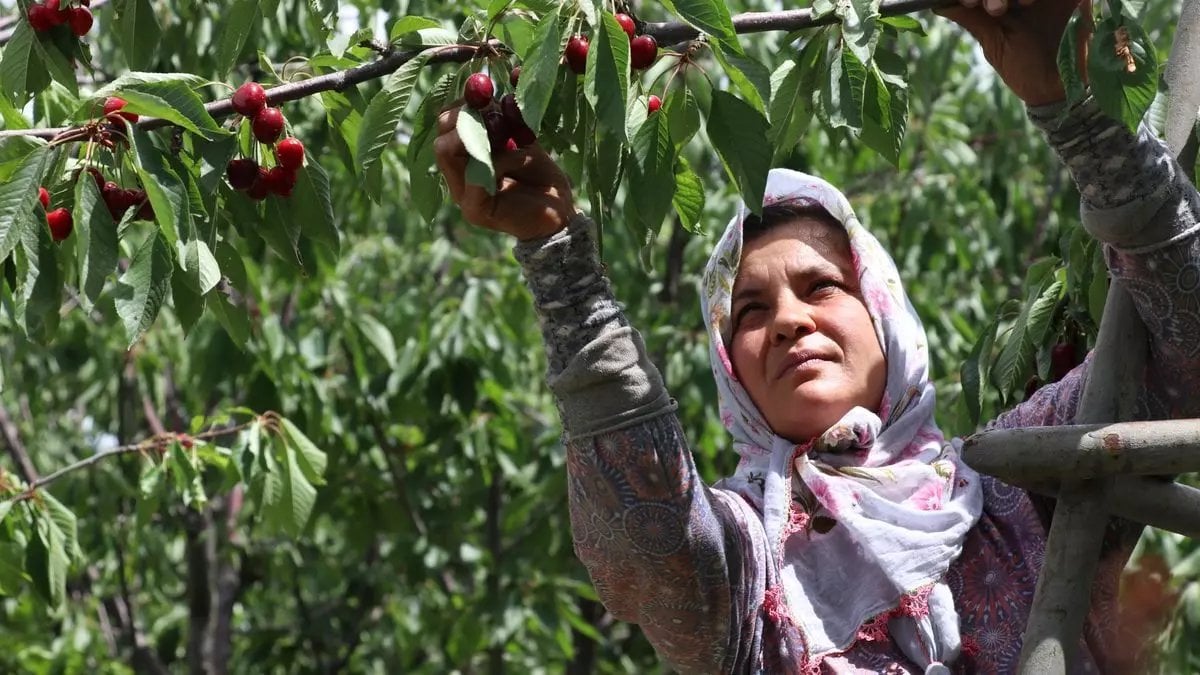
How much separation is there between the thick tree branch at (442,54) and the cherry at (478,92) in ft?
0.28

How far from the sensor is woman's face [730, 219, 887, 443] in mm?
2299

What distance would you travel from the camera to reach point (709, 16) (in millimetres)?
1929

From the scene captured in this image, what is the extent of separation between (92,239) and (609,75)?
25.1 inches

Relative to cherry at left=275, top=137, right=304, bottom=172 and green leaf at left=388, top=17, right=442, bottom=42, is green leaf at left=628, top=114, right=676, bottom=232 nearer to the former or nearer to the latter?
green leaf at left=388, top=17, right=442, bottom=42

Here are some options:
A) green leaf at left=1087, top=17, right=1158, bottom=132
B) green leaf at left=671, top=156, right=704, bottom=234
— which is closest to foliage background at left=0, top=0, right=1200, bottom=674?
green leaf at left=671, top=156, right=704, bottom=234

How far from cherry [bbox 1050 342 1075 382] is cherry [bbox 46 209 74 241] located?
146 centimetres

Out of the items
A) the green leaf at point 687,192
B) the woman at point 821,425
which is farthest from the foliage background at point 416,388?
the green leaf at point 687,192

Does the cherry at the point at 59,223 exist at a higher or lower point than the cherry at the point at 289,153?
lower

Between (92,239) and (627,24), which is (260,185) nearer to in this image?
(92,239)

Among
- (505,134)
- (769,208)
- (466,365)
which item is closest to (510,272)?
(466,365)

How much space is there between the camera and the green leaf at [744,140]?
1991 mm

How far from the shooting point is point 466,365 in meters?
6.26

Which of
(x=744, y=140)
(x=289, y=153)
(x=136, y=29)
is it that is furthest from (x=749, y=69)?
(x=136, y=29)

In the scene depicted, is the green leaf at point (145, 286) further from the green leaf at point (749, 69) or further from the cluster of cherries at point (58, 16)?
the green leaf at point (749, 69)
